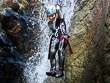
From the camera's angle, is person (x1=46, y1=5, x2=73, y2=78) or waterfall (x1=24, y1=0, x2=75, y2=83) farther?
waterfall (x1=24, y1=0, x2=75, y2=83)

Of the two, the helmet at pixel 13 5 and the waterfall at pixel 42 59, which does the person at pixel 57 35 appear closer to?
the waterfall at pixel 42 59

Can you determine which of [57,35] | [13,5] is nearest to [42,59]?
[57,35]

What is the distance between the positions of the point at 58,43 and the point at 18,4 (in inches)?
86.6

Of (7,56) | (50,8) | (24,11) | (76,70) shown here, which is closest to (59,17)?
(50,8)

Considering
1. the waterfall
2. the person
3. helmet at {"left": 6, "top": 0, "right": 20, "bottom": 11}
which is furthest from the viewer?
helmet at {"left": 6, "top": 0, "right": 20, "bottom": 11}

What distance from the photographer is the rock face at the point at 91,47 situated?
399cm

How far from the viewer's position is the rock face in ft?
13.1

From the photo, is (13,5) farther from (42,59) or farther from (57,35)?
(57,35)

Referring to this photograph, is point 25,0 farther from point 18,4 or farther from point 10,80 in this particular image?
point 10,80

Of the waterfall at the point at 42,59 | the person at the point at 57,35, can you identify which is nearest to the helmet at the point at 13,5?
the waterfall at the point at 42,59

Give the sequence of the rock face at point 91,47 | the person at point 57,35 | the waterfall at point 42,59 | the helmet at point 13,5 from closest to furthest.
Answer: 1. the person at point 57,35
2. the rock face at point 91,47
3. the waterfall at point 42,59
4. the helmet at point 13,5

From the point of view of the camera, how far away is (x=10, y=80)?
4.65m

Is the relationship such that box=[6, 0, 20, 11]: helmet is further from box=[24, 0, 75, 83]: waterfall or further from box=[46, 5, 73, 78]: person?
box=[46, 5, 73, 78]: person

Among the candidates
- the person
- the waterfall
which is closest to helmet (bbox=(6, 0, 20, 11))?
the waterfall
